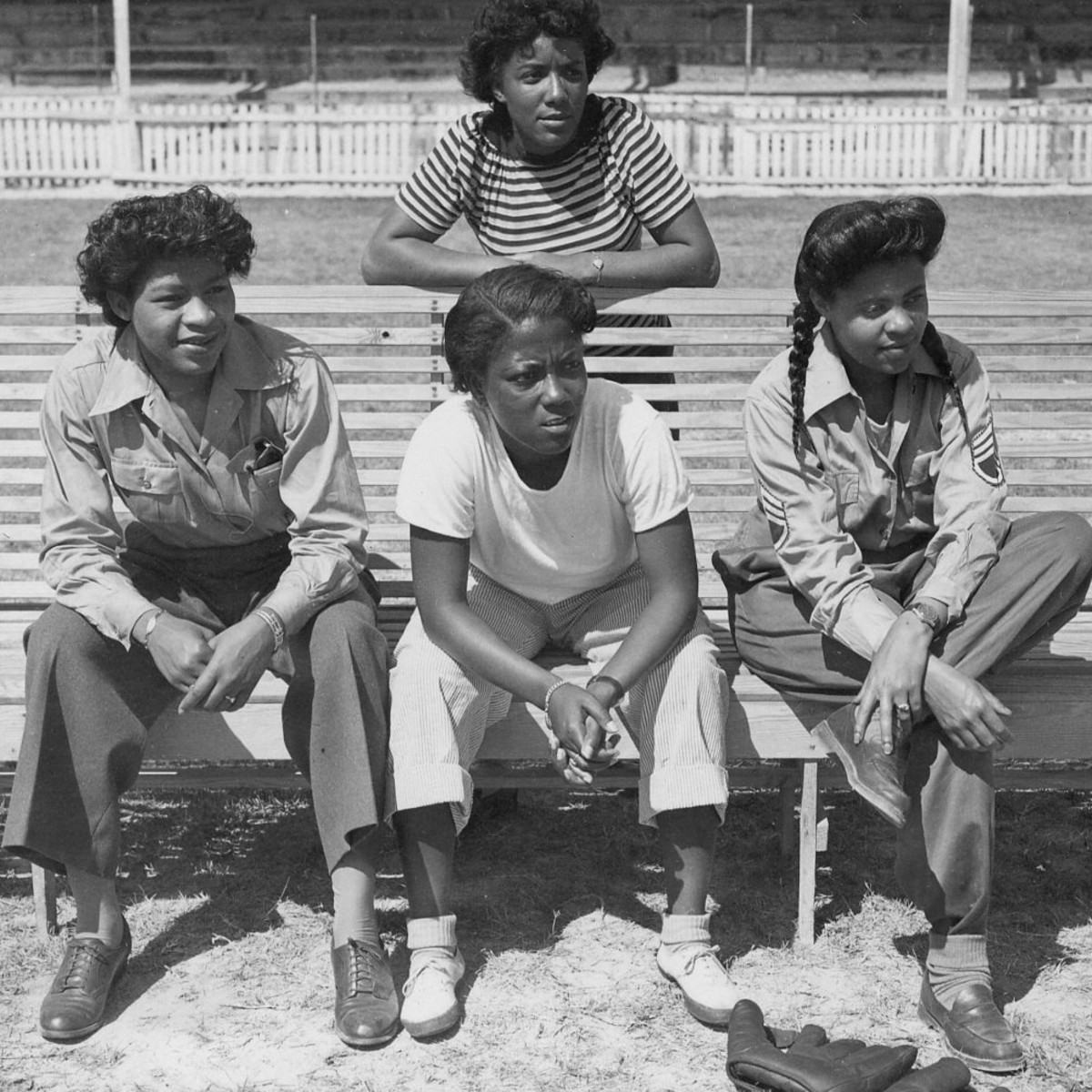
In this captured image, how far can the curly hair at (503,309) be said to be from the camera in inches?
130

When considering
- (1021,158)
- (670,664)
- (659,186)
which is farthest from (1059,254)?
(670,664)

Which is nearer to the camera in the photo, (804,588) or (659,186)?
(804,588)

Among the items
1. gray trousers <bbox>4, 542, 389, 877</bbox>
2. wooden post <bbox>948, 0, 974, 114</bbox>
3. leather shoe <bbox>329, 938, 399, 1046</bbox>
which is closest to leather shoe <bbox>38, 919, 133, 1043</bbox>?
gray trousers <bbox>4, 542, 389, 877</bbox>

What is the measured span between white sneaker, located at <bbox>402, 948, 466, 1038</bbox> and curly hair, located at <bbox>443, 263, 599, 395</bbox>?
1.15 m

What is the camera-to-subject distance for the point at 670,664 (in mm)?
3416

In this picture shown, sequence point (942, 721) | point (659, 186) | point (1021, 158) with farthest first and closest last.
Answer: point (1021, 158) < point (659, 186) < point (942, 721)

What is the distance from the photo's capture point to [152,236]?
3.36 m

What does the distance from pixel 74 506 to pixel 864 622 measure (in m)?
1.64

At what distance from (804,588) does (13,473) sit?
2.07 m

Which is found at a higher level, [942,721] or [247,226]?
[247,226]

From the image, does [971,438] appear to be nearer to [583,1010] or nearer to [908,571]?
[908,571]

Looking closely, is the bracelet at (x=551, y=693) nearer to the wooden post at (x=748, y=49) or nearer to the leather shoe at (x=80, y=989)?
the leather shoe at (x=80, y=989)

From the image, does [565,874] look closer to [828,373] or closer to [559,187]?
[828,373]

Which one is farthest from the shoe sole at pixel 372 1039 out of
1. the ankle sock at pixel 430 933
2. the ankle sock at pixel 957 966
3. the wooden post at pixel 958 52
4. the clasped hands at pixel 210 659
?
the wooden post at pixel 958 52
